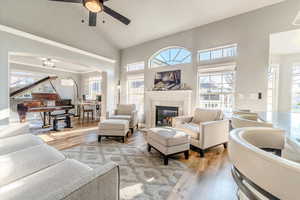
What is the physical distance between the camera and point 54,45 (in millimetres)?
3900

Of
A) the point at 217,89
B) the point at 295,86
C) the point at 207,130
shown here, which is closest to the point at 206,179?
the point at 207,130

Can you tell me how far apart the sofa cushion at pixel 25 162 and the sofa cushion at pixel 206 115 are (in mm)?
2849

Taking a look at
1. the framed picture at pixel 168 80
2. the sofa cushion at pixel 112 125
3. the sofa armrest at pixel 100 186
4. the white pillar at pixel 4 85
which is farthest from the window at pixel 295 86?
the white pillar at pixel 4 85

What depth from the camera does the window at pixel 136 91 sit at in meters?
5.32

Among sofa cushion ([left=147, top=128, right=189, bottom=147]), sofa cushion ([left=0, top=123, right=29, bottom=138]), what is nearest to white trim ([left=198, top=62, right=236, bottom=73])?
sofa cushion ([left=147, top=128, right=189, bottom=147])

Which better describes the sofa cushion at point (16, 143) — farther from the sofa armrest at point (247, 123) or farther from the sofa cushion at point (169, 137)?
the sofa armrest at point (247, 123)

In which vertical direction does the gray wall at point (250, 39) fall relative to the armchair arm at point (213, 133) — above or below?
above

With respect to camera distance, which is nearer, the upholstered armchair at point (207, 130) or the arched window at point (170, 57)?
the upholstered armchair at point (207, 130)

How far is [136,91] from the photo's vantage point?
5.49m

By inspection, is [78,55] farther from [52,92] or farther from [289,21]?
[289,21]

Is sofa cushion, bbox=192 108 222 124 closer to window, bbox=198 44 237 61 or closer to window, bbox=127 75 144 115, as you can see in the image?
window, bbox=198 44 237 61

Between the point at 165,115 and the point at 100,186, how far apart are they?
3967 millimetres

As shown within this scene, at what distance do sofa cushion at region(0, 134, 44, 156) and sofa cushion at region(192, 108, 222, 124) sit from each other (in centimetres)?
307

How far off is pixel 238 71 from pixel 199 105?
1271mm
